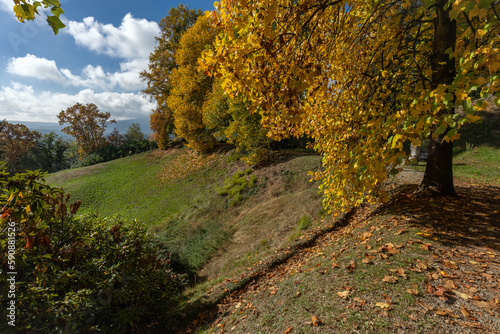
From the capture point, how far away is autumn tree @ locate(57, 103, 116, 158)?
3878cm

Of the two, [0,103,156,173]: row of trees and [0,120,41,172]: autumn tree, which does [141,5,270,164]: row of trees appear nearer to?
[0,103,156,173]: row of trees

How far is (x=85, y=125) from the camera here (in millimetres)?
40156

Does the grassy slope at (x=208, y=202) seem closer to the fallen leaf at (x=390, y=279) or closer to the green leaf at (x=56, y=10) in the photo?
the fallen leaf at (x=390, y=279)

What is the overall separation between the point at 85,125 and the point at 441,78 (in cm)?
4974

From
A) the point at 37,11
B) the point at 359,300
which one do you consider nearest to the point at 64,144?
the point at 37,11

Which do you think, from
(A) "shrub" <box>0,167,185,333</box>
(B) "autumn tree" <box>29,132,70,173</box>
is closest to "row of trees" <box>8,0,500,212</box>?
(A) "shrub" <box>0,167,185,333</box>

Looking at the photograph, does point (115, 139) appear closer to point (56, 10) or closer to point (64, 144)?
point (64, 144)

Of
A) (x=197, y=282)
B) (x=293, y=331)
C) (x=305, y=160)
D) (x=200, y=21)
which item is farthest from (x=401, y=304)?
(x=200, y=21)

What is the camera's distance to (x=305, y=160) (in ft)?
40.3

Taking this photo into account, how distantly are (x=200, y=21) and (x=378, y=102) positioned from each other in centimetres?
1814

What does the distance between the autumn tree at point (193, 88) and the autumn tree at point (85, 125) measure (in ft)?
105

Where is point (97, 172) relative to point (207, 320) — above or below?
above

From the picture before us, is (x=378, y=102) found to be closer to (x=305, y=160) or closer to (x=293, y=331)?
(x=293, y=331)

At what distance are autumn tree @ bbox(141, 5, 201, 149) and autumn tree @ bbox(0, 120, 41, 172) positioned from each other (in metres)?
26.5
